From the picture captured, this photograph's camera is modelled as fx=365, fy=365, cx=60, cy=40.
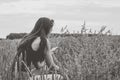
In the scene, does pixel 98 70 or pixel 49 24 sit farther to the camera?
pixel 49 24

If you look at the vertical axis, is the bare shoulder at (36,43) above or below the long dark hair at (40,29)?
below

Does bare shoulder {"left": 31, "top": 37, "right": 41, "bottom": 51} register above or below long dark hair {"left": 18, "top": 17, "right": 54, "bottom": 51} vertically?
below

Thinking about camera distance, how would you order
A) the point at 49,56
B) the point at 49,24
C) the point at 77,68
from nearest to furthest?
the point at 77,68
the point at 49,56
the point at 49,24

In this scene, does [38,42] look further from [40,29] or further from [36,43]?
[40,29]

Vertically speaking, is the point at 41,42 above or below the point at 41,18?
below

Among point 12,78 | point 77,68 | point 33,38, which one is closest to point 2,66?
point 12,78

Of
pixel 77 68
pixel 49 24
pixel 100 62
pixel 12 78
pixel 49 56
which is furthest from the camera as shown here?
pixel 49 24

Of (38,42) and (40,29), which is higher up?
(40,29)

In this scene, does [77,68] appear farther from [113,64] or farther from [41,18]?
[41,18]

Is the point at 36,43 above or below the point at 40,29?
below

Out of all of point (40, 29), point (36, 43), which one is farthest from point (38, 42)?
point (40, 29)

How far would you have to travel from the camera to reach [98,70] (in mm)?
3533

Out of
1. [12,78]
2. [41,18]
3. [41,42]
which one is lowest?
[12,78]

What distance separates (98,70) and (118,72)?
0.29 m
